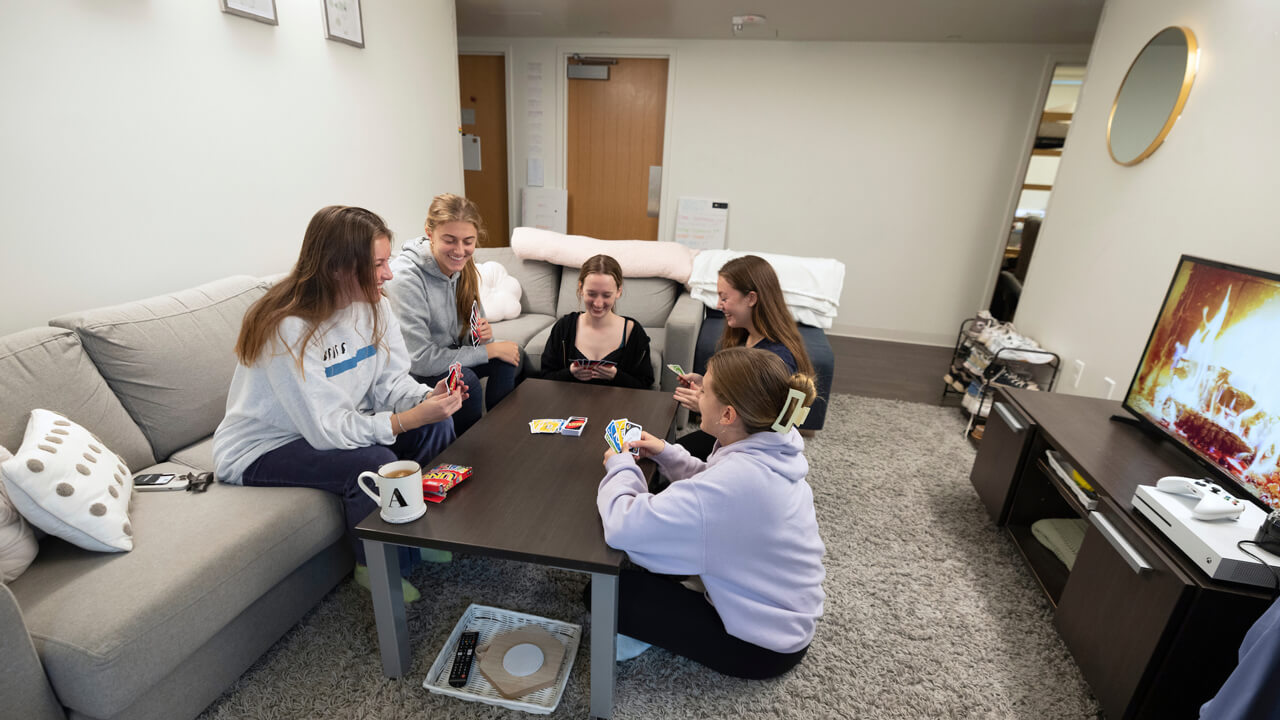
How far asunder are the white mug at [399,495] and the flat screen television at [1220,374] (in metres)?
2.07

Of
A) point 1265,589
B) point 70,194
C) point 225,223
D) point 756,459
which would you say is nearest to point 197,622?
point 756,459

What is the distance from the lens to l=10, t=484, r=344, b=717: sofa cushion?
109 cm

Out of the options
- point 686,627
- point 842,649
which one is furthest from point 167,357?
point 842,649

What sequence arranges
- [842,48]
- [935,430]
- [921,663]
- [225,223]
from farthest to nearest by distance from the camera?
[842,48], [935,430], [225,223], [921,663]

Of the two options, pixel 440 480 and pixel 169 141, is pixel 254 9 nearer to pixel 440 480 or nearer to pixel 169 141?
pixel 169 141

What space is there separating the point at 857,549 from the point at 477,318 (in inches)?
67.1

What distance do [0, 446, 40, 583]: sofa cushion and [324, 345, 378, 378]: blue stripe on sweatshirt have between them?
2.17 ft

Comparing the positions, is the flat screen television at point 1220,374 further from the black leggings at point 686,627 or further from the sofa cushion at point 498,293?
the sofa cushion at point 498,293

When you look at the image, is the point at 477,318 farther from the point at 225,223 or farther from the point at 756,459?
the point at 756,459

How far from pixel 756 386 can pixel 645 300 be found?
217 centimetres

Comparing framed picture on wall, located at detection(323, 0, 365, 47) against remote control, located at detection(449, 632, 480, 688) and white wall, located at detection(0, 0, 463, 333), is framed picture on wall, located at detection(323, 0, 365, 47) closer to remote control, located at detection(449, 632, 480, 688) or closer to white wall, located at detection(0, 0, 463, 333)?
white wall, located at detection(0, 0, 463, 333)

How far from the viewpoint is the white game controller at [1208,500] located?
1318 millimetres

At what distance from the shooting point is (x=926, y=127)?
4383mm

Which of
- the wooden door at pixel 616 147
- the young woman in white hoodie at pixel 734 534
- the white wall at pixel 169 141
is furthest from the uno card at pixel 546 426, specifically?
the wooden door at pixel 616 147
